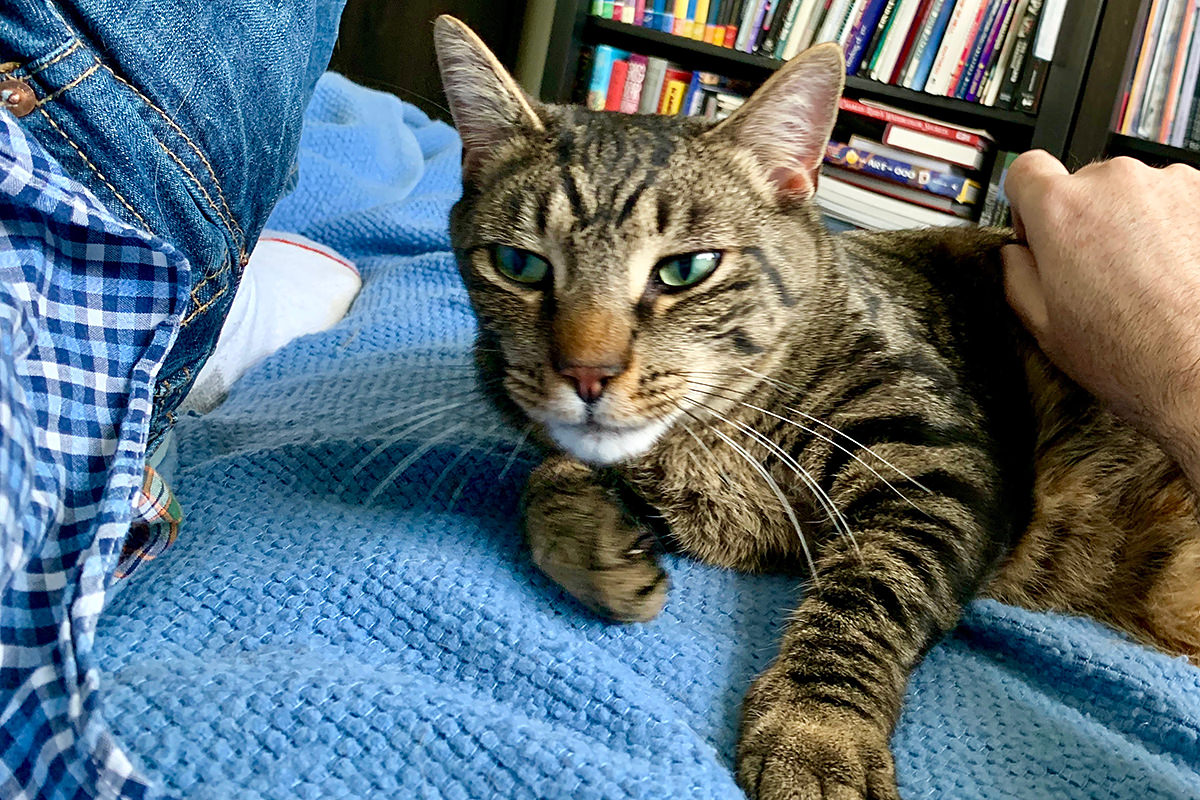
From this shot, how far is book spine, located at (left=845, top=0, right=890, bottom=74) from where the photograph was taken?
2811 mm

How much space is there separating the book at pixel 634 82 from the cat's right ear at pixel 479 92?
226 centimetres

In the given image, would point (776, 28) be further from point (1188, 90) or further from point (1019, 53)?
point (1188, 90)

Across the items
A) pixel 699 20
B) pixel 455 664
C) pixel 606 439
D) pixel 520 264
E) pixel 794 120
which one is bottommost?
pixel 455 664

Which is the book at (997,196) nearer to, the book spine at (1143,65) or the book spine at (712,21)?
the book spine at (1143,65)

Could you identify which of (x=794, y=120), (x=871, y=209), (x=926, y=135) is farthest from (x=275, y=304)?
(x=926, y=135)

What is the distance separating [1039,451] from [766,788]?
60 cm

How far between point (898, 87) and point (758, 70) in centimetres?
53

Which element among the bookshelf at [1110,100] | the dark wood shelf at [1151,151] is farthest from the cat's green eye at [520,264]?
the dark wood shelf at [1151,151]

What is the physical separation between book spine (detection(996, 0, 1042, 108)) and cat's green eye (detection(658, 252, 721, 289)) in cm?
215

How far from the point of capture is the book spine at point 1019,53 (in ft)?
8.48

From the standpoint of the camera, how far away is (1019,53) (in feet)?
8.56

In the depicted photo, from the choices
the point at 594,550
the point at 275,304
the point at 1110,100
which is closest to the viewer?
the point at 594,550

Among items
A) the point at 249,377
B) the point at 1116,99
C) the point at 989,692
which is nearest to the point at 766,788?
the point at 989,692

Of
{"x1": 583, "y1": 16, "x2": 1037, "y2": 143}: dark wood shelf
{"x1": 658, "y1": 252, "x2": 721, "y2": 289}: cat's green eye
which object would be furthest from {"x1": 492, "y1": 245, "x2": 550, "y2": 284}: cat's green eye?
{"x1": 583, "y1": 16, "x2": 1037, "y2": 143}: dark wood shelf
